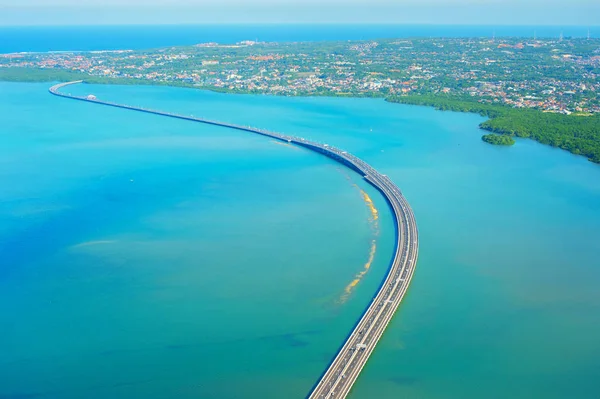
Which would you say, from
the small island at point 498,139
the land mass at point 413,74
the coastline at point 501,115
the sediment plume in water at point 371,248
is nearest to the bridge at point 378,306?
the sediment plume in water at point 371,248

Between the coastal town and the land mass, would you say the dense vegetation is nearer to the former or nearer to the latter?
the land mass

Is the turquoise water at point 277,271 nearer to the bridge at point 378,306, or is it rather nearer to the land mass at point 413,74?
the bridge at point 378,306

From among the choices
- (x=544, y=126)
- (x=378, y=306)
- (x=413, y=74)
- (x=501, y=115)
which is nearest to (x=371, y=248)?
(x=378, y=306)

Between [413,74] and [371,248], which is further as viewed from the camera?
[413,74]

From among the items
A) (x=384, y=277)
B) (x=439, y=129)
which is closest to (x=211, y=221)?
(x=384, y=277)

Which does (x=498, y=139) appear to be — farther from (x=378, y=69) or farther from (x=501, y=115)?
(x=378, y=69)

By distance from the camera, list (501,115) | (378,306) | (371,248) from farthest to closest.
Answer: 1. (501,115)
2. (371,248)
3. (378,306)
